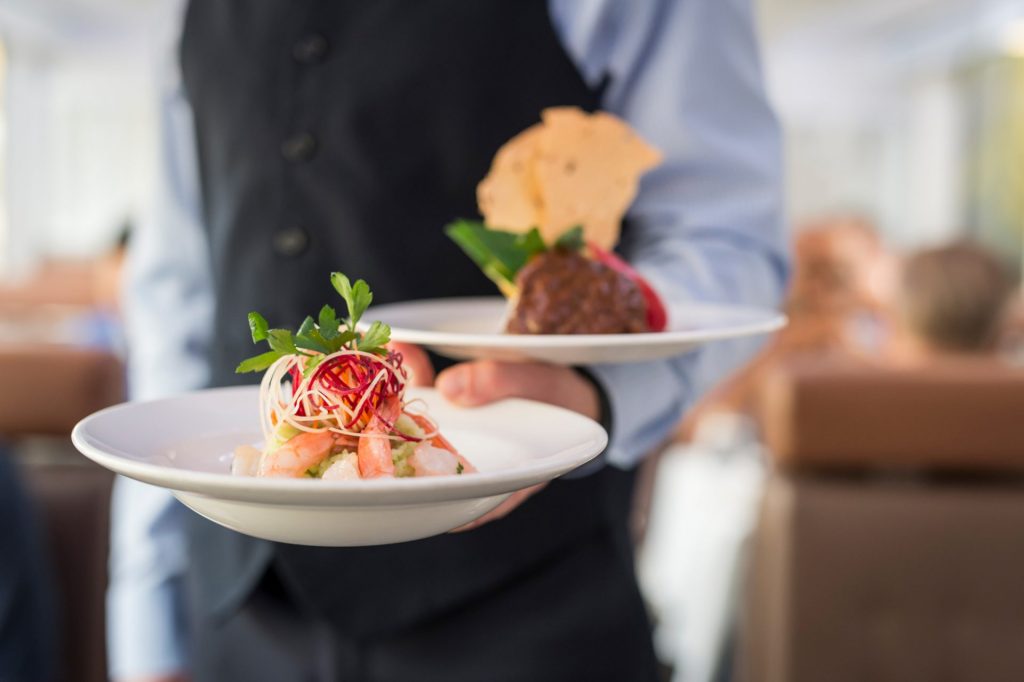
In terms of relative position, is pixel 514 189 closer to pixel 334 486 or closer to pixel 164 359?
pixel 334 486

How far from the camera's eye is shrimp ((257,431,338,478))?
0.44 meters

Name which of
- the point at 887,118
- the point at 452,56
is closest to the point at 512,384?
the point at 452,56

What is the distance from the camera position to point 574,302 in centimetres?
66

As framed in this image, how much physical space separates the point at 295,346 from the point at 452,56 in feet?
1.59

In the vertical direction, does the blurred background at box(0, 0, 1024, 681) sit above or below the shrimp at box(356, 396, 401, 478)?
below

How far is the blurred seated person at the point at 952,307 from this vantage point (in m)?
2.52

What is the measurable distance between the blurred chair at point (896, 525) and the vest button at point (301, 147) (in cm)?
112

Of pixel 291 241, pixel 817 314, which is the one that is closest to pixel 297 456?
pixel 291 241

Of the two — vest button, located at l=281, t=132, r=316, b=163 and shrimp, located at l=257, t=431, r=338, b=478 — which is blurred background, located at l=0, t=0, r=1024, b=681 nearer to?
vest button, located at l=281, t=132, r=316, b=163

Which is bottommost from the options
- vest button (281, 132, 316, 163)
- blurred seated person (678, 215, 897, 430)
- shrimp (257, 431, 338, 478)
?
blurred seated person (678, 215, 897, 430)

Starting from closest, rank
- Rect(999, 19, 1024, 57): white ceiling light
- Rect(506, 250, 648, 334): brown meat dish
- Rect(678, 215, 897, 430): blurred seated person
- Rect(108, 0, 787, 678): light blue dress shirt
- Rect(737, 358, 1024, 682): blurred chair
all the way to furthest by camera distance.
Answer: Rect(506, 250, 648, 334): brown meat dish → Rect(108, 0, 787, 678): light blue dress shirt → Rect(737, 358, 1024, 682): blurred chair → Rect(678, 215, 897, 430): blurred seated person → Rect(999, 19, 1024, 57): white ceiling light

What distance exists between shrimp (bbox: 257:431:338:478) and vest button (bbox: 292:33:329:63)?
50 centimetres

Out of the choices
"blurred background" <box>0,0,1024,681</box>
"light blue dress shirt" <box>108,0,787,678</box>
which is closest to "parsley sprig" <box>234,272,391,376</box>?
"light blue dress shirt" <box>108,0,787,678</box>

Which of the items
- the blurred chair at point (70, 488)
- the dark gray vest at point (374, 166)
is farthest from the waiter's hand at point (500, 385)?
the blurred chair at point (70, 488)
